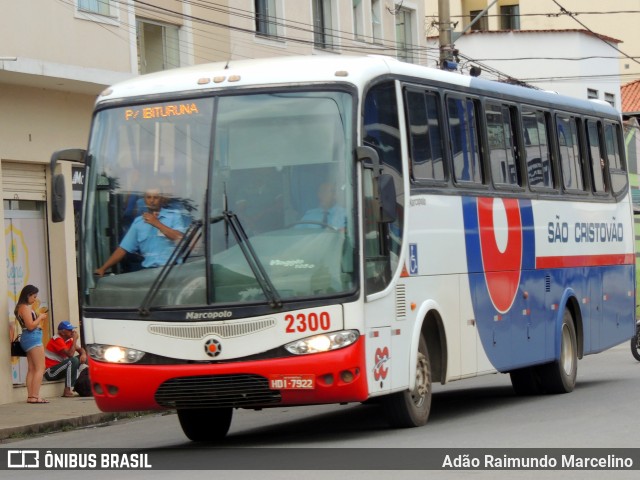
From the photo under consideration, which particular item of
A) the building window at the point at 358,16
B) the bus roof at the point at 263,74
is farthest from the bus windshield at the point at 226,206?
the building window at the point at 358,16

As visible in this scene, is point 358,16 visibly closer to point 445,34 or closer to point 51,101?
point 445,34

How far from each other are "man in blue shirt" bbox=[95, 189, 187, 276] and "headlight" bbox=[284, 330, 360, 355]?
1.33 meters

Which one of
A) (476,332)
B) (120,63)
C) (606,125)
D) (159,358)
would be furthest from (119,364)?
(120,63)

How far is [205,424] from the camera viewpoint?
1420 cm

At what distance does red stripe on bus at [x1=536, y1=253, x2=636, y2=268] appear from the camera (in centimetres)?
1723

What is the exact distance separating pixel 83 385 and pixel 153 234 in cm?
978

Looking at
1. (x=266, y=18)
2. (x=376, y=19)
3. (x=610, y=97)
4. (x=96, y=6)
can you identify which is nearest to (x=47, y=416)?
(x=96, y=6)

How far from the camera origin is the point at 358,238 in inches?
486

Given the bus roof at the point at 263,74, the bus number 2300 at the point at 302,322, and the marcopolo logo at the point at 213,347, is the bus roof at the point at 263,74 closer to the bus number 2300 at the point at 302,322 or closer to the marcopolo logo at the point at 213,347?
the bus number 2300 at the point at 302,322

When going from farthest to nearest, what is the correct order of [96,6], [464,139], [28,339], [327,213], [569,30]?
[569,30]
[96,6]
[28,339]
[464,139]
[327,213]

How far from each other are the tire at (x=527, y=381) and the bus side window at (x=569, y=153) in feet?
7.36

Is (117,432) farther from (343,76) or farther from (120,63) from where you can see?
(120,63)

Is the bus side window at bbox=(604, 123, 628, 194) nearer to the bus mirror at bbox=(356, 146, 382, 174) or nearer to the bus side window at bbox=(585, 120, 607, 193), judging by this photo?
the bus side window at bbox=(585, 120, 607, 193)

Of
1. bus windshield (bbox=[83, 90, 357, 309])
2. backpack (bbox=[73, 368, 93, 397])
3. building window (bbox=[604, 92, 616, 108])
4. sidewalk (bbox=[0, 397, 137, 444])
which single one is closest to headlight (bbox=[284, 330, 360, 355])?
bus windshield (bbox=[83, 90, 357, 309])
